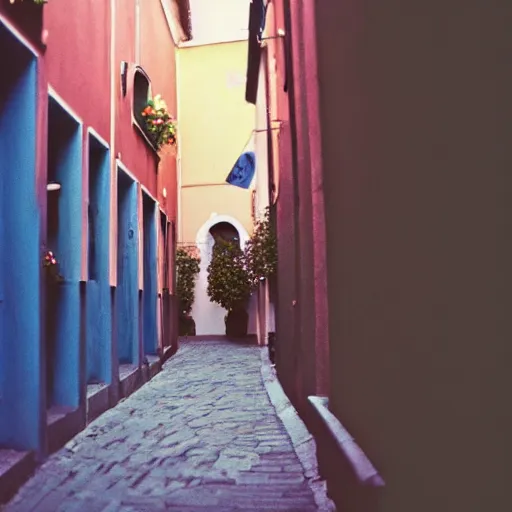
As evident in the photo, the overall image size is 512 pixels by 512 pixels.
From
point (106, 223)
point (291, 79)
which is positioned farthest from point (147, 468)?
point (291, 79)

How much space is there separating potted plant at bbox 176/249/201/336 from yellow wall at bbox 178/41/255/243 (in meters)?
0.73

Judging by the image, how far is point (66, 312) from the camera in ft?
16.9

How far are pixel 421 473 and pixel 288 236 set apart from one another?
4.80m

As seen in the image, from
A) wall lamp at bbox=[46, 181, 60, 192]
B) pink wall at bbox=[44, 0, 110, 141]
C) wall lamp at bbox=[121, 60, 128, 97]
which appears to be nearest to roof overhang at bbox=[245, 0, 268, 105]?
wall lamp at bbox=[121, 60, 128, 97]

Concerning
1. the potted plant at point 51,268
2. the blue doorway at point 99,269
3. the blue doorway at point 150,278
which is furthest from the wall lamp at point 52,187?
the blue doorway at point 150,278

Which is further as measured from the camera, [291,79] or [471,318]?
[291,79]

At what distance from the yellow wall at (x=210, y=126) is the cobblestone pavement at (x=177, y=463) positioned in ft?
39.3

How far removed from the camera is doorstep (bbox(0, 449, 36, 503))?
11.6 ft

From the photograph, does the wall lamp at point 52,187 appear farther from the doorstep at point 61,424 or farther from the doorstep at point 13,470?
the doorstep at point 13,470

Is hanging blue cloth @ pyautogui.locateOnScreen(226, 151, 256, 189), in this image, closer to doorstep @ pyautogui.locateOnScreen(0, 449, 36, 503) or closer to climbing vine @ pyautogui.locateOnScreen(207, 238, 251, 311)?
climbing vine @ pyautogui.locateOnScreen(207, 238, 251, 311)

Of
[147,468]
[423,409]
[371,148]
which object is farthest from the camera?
[147,468]

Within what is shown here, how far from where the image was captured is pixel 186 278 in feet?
58.7

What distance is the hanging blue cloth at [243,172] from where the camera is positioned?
40.9ft

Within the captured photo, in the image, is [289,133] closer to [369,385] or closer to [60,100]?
[60,100]
